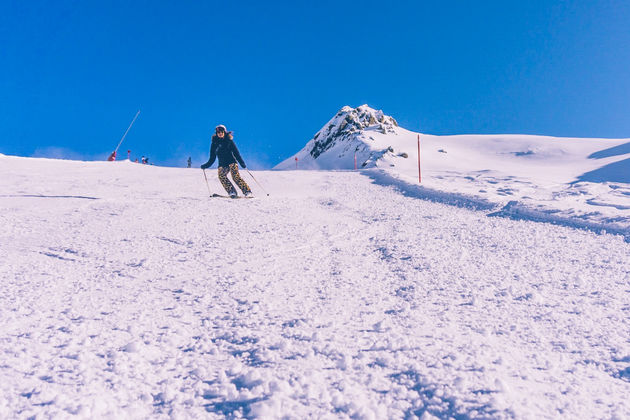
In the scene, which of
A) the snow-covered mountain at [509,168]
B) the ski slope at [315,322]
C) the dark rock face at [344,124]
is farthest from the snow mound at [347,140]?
the ski slope at [315,322]

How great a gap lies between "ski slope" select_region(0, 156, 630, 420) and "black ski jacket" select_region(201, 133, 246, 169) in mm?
4388

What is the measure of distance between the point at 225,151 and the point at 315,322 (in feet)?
27.4

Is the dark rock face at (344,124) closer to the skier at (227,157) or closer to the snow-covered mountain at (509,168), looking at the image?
the snow-covered mountain at (509,168)

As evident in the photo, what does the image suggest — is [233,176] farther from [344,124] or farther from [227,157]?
[344,124]

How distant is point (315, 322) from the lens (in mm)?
3059

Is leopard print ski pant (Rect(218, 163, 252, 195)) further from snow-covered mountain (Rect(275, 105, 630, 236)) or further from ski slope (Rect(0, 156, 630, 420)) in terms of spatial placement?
snow-covered mountain (Rect(275, 105, 630, 236))

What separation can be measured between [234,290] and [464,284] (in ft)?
7.31

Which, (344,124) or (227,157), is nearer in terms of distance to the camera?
(227,157)

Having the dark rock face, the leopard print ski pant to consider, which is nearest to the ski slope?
the leopard print ski pant

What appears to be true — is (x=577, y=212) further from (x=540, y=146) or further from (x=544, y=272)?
(x=540, y=146)

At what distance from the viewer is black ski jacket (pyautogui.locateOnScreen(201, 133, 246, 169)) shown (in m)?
10.6

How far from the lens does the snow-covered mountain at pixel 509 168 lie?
25.1 feet

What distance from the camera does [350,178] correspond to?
634 inches

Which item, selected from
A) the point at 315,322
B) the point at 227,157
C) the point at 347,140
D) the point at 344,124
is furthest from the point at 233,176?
the point at 344,124
